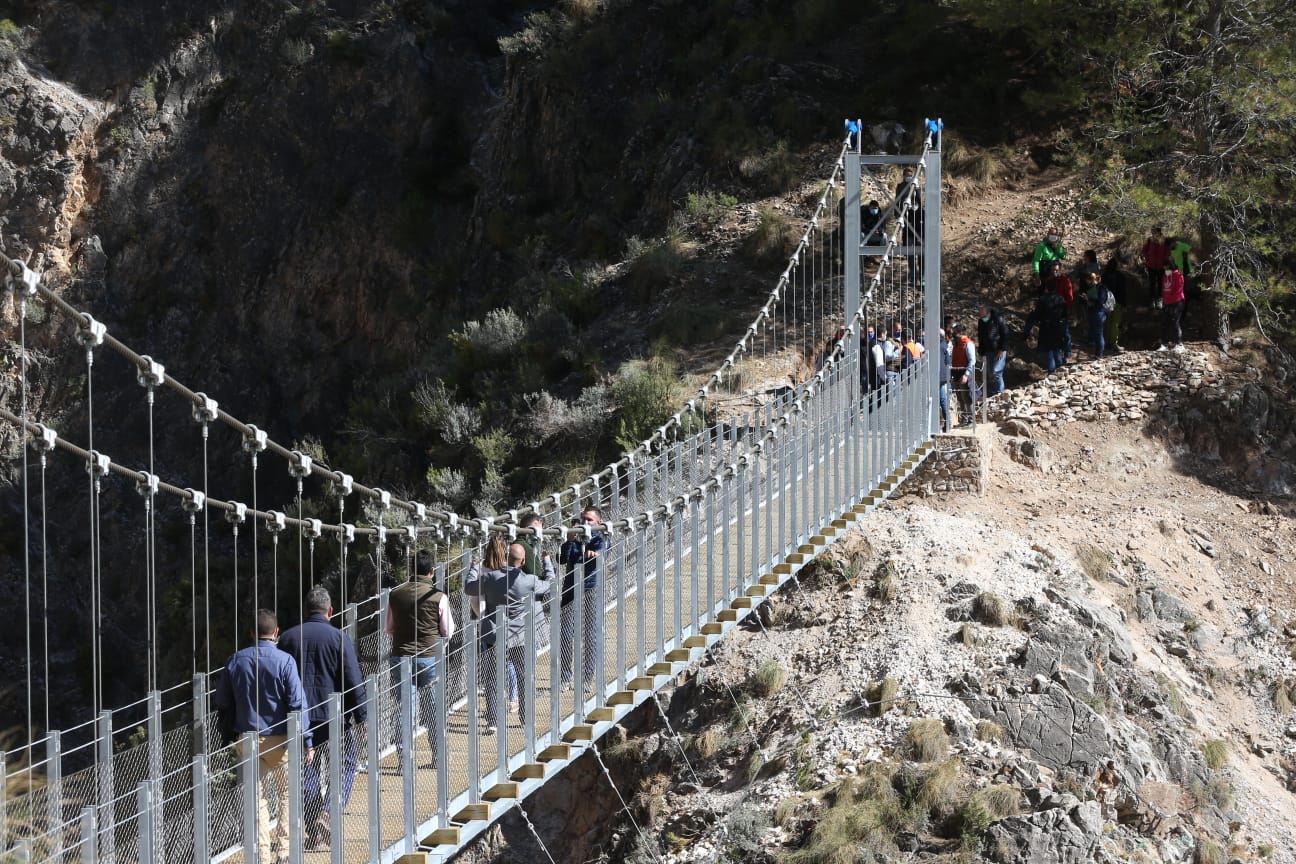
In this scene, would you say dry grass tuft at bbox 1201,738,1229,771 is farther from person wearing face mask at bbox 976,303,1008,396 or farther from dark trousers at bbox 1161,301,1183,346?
dark trousers at bbox 1161,301,1183,346

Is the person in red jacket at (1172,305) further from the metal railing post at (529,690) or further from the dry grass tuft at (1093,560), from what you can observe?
the metal railing post at (529,690)

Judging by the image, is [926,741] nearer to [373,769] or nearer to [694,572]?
[694,572]

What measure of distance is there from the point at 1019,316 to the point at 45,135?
65.7ft

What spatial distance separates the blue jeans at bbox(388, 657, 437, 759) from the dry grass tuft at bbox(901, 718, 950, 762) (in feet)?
16.7

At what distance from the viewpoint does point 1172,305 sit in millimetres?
20422

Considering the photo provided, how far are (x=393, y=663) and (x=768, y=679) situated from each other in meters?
5.65

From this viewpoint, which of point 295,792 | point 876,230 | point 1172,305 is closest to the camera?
point 295,792

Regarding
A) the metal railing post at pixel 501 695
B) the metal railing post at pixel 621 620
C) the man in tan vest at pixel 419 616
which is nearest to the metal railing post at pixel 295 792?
the man in tan vest at pixel 419 616

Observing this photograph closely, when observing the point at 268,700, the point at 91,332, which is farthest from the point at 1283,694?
the point at 91,332

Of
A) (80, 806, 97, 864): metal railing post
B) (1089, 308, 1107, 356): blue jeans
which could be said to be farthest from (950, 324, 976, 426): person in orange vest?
(80, 806, 97, 864): metal railing post

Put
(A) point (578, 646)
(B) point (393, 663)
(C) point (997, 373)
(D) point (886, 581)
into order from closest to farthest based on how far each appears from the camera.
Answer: (B) point (393, 663)
(A) point (578, 646)
(D) point (886, 581)
(C) point (997, 373)

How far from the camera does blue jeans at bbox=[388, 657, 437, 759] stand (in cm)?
898

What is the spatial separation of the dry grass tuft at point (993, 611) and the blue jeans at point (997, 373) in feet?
15.6

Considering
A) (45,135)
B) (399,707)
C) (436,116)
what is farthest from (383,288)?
(399,707)
